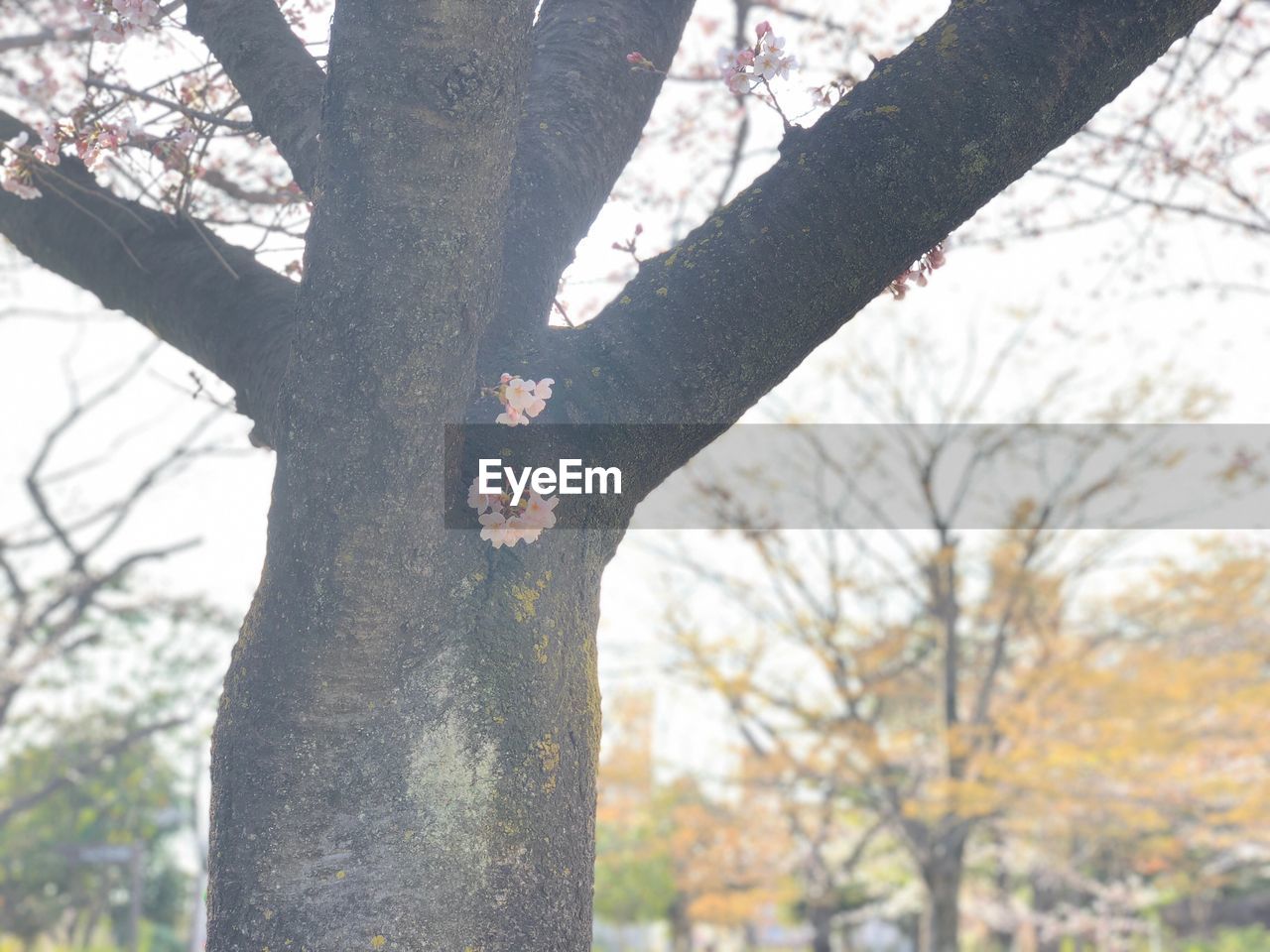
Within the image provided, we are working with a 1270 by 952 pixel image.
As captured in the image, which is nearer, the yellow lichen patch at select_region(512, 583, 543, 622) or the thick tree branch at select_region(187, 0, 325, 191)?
the yellow lichen patch at select_region(512, 583, 543, 622)

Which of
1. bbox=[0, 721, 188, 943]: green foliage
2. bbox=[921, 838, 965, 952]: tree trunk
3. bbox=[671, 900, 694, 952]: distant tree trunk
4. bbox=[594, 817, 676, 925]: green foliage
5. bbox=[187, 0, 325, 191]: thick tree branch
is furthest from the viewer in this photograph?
bbox=[671, 900, 694, 952]: distant tree trunk

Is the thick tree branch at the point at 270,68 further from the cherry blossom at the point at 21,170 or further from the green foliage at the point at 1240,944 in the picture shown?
the green foliage at the point at 1240,944

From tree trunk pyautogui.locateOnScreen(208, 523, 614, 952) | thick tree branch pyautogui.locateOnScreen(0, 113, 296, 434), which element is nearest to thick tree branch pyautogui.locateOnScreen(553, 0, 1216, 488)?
tree trunk pyautogui.locateOnScreen(208, 523, 614, 952)

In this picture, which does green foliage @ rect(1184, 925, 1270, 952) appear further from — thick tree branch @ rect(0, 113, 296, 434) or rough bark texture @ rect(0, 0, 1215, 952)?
thick tree branch @ rect(0, 113, 296, 434)

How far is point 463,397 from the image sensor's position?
154 centimetres

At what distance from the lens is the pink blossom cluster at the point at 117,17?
2.12 m

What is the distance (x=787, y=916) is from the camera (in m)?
27.0

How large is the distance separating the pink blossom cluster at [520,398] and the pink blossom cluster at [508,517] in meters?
0.11

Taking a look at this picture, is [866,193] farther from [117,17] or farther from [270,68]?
[117,17]

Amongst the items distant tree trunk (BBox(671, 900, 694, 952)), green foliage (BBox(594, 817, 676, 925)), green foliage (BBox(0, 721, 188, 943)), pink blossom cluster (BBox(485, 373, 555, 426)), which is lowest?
distant tree trunk (BBox(671, 900, 694, 952))

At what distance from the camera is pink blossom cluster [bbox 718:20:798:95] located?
182 centimetres

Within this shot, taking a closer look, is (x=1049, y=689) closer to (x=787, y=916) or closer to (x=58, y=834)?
(x=58, y=834)

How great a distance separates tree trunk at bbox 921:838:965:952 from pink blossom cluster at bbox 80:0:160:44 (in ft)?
29.5

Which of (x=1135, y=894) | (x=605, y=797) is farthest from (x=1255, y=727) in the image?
(x=605, y=797)
